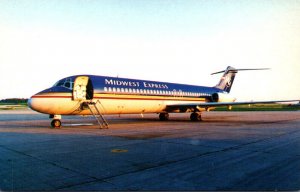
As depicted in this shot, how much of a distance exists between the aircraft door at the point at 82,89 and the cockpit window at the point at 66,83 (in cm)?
23

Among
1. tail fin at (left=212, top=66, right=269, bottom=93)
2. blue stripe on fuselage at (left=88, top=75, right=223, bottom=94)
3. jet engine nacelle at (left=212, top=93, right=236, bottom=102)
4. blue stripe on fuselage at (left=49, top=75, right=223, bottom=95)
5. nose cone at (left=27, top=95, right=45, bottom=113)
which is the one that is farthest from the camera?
tail fin at (left=212, top=66, right=269, bottom=93)

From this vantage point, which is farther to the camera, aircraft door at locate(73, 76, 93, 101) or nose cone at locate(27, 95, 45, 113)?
aircraft door at locate(73, 76, 93, 101)

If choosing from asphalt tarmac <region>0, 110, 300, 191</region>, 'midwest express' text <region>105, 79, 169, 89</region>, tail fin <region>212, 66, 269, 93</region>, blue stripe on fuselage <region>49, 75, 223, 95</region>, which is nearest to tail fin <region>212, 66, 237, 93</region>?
tail fin <region>212, 66, 269, 93</region>

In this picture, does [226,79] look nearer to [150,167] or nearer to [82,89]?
[82,89]

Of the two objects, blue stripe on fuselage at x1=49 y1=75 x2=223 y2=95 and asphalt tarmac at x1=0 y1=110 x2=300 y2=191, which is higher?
blue stripe on fuselage at x1=49 y1=75 x2=223 y2=95

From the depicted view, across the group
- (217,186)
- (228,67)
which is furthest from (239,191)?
(228,67)

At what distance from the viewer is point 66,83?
1559 centimetres

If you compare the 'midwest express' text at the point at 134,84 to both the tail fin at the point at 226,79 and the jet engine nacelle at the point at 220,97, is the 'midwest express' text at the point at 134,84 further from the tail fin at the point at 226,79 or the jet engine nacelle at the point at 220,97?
the tail fin at the point at 226,79

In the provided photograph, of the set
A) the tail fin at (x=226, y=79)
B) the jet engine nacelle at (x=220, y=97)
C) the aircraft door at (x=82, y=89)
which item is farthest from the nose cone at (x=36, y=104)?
the tail fin at (x=226, y=79)

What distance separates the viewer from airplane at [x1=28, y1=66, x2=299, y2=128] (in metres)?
14.7

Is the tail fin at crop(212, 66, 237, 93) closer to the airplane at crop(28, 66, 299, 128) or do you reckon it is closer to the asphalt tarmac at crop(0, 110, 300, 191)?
the airplane at crop(28, 66, 299, 128)

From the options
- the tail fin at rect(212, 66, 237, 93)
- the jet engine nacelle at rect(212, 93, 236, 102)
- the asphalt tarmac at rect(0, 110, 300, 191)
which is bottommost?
the asphalt tarmac at rect(0, 110, 300, 191)

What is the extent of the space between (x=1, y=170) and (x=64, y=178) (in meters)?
1.55

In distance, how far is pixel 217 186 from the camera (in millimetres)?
4480
